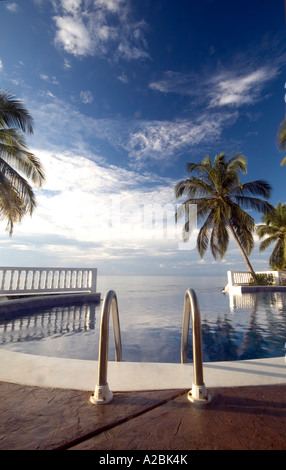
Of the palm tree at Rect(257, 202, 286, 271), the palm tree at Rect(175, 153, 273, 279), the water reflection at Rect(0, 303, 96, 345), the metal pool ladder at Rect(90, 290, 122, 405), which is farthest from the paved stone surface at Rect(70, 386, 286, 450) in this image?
the palm tree at Rect(257, 202, 286, 271)

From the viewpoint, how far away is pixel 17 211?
10266mm

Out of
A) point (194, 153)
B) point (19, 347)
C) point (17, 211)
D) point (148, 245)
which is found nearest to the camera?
point (19, 347)

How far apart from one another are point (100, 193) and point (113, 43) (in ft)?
24.3

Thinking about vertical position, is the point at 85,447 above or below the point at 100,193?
below

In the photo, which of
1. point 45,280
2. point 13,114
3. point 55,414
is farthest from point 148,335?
point 13,114

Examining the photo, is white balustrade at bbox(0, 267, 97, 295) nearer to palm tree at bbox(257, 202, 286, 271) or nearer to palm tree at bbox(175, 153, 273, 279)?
palm tree at bbox(175, 153, 273, 279)

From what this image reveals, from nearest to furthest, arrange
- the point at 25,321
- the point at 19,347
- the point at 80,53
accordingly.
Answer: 1. the point at 19,347
2. the point at 25,321
3. the point at 80,53

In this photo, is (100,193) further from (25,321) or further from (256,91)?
(256,91)

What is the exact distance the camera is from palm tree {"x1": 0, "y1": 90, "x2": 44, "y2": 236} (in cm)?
991

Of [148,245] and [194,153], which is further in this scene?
[194,153]

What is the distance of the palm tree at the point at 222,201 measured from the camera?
53.9ft

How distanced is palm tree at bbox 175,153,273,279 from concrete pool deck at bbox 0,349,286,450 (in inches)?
594

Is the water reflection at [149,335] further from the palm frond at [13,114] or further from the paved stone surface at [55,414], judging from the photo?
the palm frond at [13,114]
